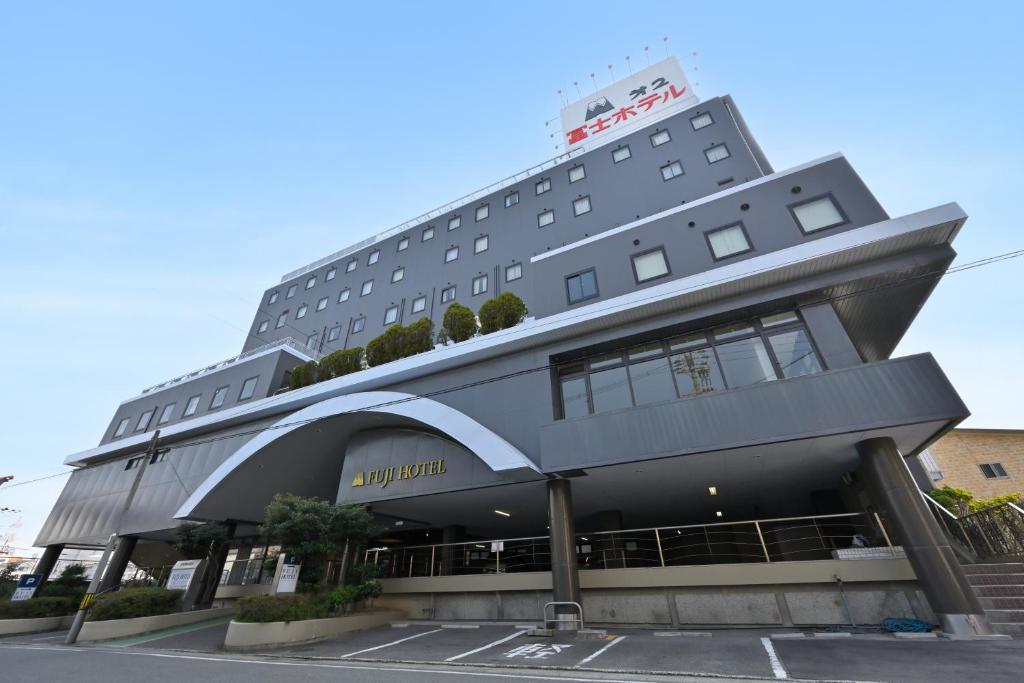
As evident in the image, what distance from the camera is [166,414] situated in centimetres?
2870

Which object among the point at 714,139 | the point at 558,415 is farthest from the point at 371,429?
the point at 714,139

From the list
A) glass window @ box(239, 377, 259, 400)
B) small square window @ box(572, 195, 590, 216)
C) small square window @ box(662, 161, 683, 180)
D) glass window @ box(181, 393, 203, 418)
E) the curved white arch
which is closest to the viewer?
the curved white arch

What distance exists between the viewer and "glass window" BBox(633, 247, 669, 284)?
52.2 ft

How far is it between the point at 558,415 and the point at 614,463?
279cm

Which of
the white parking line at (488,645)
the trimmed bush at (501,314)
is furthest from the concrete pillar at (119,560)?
the white parking line at (488,645)

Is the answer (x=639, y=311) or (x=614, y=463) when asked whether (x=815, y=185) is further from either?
(x=614, y=463)

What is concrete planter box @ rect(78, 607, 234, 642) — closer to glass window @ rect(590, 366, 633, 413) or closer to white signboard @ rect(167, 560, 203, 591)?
white signboard @ rect(167, 560, 203, 591)

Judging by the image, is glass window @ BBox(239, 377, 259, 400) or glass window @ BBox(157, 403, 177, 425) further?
glass window @ BBox(157, 403, 177, 425)

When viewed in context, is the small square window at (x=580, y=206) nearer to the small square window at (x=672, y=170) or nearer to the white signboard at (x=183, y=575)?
the small square window at (x=672, y=170)

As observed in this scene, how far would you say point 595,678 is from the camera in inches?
292

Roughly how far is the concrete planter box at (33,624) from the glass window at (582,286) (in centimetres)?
2638

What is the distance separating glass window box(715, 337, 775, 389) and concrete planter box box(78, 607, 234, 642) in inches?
860

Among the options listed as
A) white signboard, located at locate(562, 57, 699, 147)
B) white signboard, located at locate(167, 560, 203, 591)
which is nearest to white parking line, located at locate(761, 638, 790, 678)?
white signboard, located at locate(167, 560, 203, 591)

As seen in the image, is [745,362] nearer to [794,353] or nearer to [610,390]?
[794,353]
